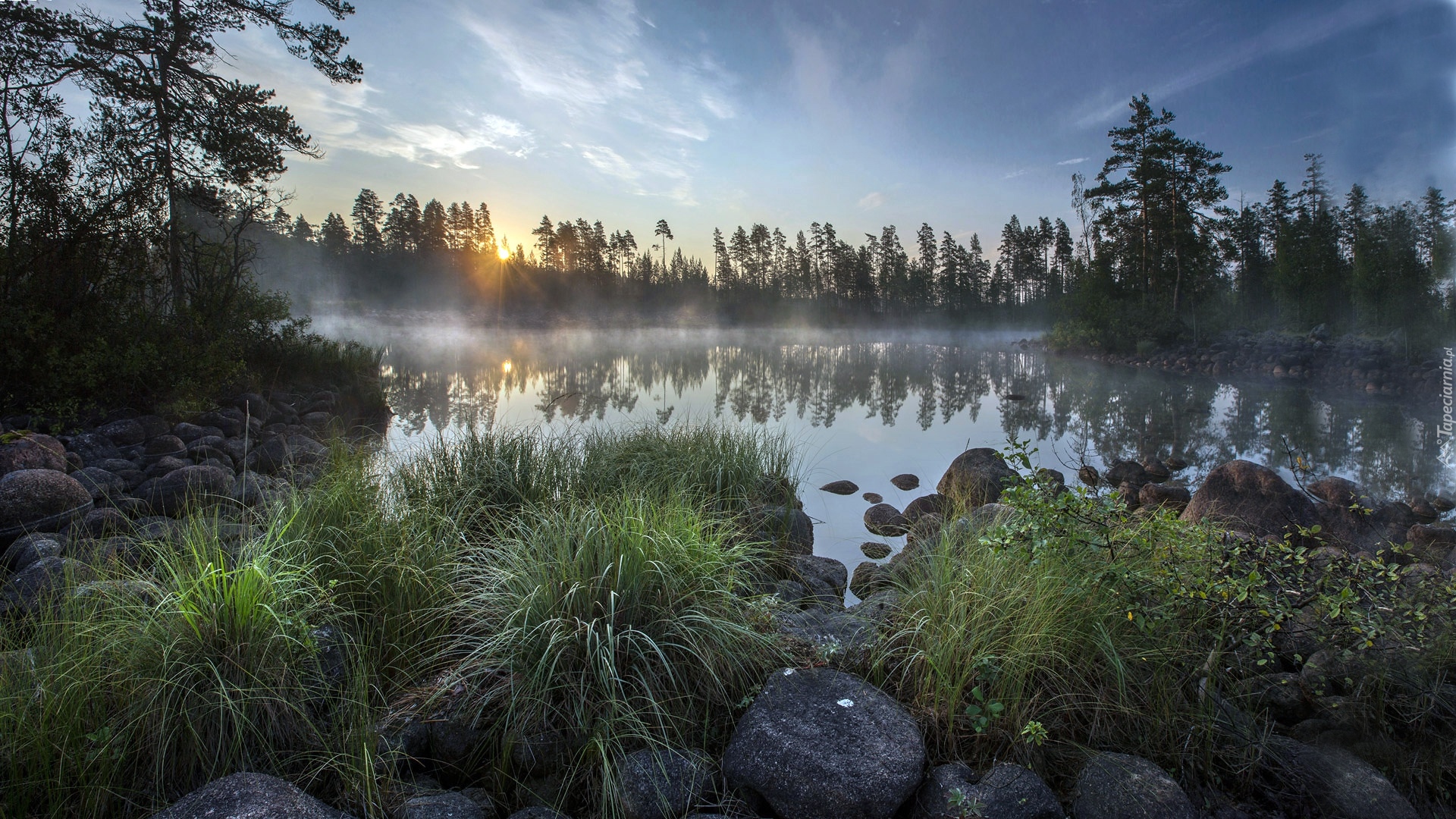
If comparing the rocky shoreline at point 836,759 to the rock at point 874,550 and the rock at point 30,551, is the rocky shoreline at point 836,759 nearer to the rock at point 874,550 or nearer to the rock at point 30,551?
the rock at point 30,551

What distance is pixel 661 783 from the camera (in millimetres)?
2229

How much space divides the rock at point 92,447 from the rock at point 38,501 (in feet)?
6.99

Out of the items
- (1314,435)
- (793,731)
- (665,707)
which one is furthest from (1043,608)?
(1314,435)

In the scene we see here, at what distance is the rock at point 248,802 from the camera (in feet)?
5.71

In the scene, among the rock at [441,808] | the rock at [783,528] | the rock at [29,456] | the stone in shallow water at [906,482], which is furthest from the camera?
the stone in shallow water at [906,482]

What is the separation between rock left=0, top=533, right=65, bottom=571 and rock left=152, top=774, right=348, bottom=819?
306 centimetres

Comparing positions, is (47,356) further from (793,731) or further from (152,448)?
(793,731)

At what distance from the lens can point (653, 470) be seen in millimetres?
5820

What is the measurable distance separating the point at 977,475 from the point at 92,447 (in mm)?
10202

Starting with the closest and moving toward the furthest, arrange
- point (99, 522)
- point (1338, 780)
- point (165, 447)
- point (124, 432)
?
point (1338, 780) < point (99, 522) < point (165, 447) < point (124, 432)

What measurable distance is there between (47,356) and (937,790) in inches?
411

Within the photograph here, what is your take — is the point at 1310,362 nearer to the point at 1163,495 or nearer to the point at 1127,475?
the point at 1127,475

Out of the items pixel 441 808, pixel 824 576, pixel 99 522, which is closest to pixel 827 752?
pixel 441 808

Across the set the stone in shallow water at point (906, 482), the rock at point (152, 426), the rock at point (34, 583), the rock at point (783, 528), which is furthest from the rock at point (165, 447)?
the stone in shallow water at point (906, 482)
